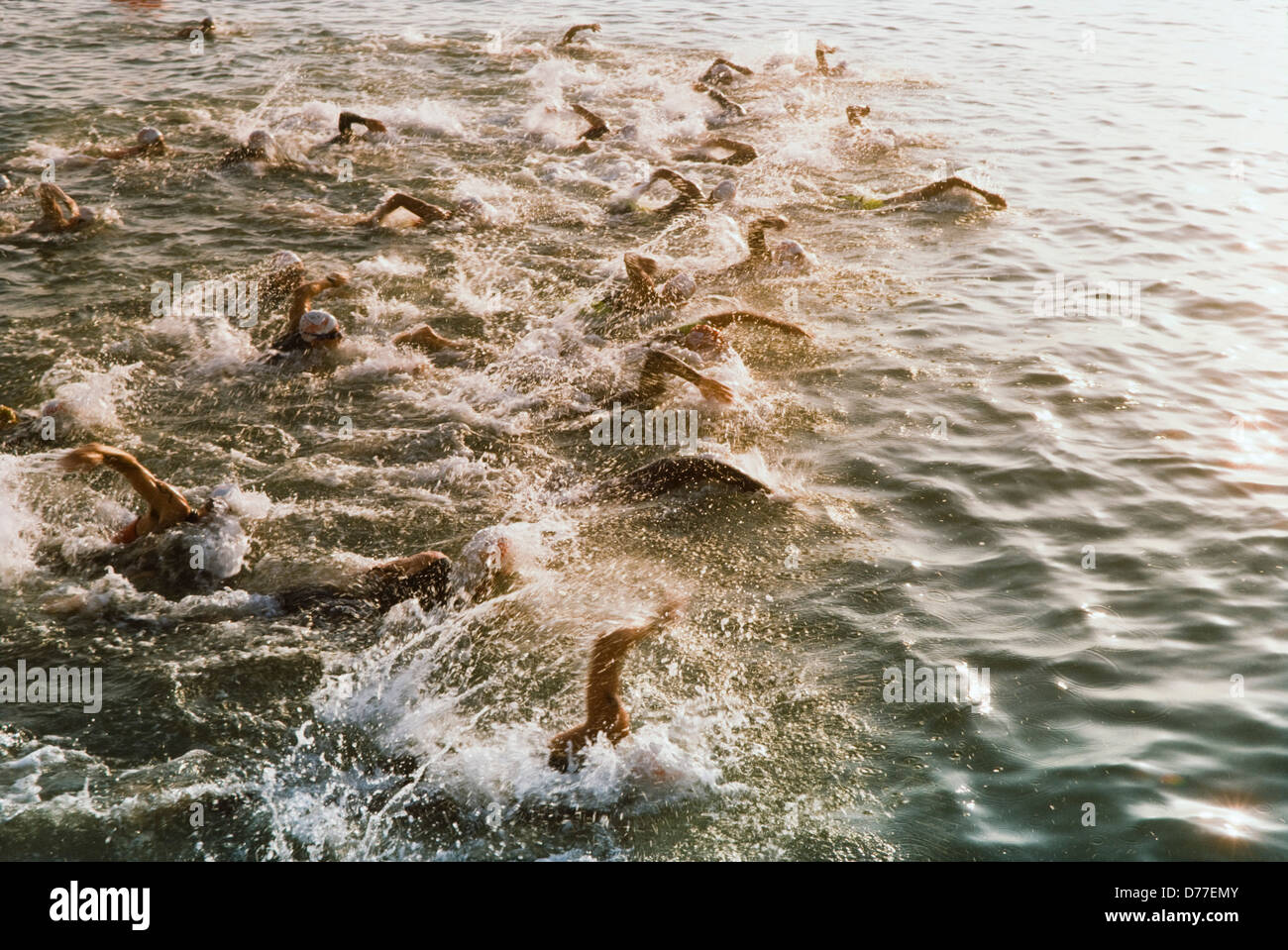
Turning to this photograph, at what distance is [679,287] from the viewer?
1099 centimetres

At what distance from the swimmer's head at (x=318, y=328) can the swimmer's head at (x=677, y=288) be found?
11.6 ft

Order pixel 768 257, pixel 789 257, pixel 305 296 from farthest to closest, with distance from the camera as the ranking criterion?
pixel 768 257, pixel 789 257, pixel 305 296

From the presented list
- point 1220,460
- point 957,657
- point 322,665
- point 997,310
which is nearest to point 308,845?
point 322,665

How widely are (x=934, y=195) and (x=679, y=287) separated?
514 centimetres

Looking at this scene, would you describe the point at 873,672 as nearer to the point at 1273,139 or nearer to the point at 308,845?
the point at 308,845

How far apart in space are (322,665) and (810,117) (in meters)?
15.7

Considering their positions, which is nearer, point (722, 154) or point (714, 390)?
point (714, 390)

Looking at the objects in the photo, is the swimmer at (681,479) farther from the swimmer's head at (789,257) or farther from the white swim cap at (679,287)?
the swimmer's head at (789,257)

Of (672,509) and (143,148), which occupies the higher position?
(143,148)

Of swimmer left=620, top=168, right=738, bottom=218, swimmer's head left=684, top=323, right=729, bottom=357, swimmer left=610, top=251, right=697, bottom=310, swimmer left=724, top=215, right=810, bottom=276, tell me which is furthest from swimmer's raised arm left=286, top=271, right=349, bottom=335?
swimmer left=620, top=168, right=738, bottom=218

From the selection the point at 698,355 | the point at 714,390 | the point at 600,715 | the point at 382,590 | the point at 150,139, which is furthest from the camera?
the point at 150,139

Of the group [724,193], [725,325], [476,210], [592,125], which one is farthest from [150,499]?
[592,125]

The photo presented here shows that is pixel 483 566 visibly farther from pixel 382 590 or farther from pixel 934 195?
pixel 934 195

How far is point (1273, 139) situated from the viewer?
17.3 m
